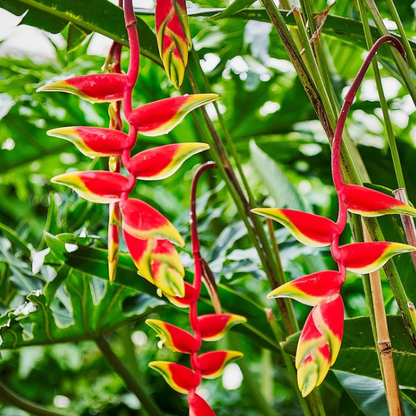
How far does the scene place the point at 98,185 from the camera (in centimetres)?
24

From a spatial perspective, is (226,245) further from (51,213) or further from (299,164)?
(299,164)

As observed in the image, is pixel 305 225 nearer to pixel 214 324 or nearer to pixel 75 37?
pixel 214 324

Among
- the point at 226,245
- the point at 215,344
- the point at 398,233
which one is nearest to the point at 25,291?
the point at 226,245

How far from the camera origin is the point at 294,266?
0.67 m

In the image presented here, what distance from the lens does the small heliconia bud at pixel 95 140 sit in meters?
0.24

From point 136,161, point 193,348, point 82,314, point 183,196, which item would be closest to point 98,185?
point 136,161

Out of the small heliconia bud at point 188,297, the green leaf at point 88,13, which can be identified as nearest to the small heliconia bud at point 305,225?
the small heliconia bud at point 188,297

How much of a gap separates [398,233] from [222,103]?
0.69 metres

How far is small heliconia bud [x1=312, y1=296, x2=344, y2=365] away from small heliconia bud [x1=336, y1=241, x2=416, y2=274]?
18mm

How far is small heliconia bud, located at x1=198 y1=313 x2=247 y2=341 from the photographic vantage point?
330 millimetres

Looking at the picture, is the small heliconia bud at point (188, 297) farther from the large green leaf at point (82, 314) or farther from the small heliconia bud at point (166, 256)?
the large green leaf at point (82, 314)

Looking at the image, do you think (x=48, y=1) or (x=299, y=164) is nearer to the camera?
(x=48, y=1)

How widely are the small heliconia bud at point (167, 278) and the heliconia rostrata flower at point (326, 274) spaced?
0.04 meters

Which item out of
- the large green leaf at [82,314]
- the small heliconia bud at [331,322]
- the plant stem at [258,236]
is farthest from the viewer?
the large green leaf at [82,314]
